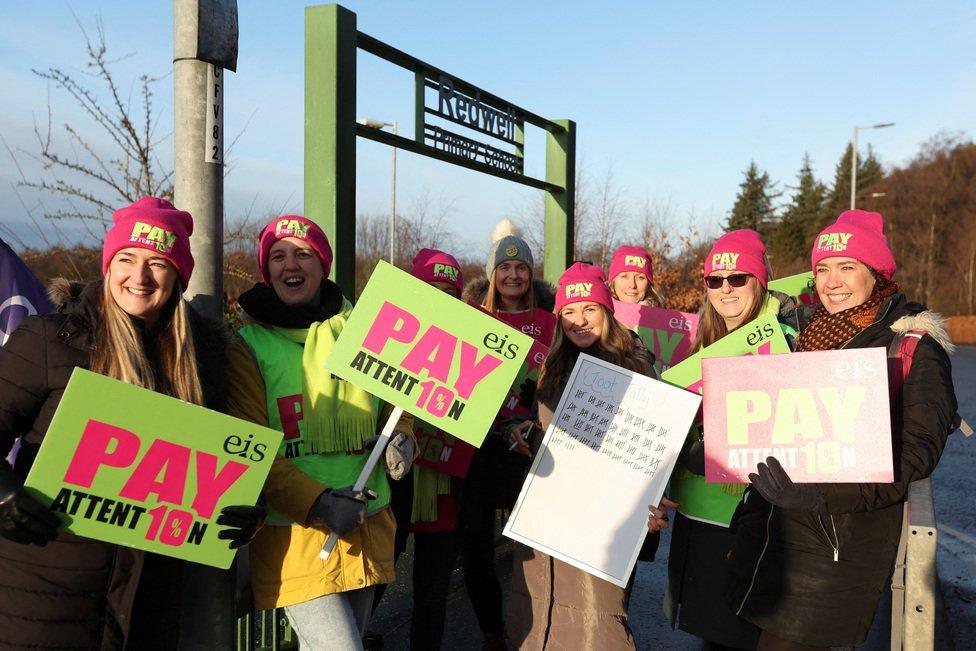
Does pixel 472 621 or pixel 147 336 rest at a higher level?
pixel 147 336

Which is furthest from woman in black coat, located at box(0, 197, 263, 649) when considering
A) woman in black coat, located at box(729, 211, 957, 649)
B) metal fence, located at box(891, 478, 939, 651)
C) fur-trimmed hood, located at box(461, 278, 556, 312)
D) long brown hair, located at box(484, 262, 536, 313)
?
fur-trimmed hood, located at box(461, 278, 556, 312)

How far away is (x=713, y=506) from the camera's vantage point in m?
3.16

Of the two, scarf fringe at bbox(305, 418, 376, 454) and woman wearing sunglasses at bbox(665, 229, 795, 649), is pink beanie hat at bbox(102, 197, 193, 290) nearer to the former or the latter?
scarf fringe at bbox(305, 418, 376, 454)

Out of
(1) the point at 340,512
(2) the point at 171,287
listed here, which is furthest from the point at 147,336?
(1) the point at 340,512

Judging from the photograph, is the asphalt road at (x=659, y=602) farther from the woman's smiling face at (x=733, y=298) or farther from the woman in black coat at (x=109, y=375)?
the woman in black coat at (x=109, y=375)

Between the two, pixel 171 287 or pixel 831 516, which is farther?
pixel 831 516

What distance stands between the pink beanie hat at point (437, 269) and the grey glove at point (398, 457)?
1.82 metres

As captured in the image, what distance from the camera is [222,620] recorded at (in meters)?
2.88

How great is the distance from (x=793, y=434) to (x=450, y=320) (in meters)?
1.14

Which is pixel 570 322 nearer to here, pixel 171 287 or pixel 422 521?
pixel 422 521

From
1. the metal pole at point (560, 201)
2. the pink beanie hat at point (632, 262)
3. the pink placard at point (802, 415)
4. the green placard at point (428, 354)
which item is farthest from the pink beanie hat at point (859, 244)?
the metal pole at point (560, 201)

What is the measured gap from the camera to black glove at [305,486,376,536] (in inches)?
97.8

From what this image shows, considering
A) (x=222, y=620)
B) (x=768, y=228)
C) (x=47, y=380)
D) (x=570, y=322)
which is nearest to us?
(x=47, y=380)

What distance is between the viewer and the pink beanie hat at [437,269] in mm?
4480
